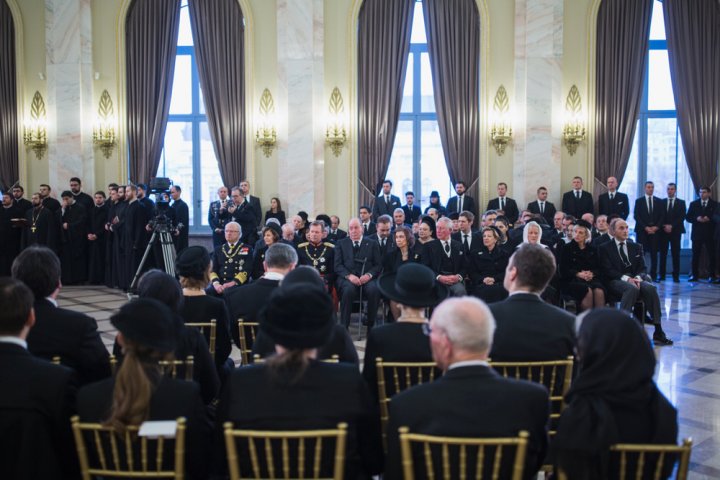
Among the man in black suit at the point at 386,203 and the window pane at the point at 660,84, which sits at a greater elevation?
the window pane at the point at 660,84

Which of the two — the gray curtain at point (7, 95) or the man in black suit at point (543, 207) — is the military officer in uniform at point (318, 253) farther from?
the gray curtain at point (7, 95)

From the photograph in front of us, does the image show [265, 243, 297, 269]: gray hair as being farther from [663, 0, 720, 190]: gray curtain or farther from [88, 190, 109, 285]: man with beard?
[663, 0, 720, 190]: gray curtain

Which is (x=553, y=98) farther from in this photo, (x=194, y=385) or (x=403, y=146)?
(x=194, y=385)

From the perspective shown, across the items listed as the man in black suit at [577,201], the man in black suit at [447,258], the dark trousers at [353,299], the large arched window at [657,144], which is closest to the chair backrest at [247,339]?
the dark trousers at [353,299]

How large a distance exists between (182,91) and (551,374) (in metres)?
10.9

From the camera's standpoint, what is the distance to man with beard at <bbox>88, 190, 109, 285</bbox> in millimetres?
11062

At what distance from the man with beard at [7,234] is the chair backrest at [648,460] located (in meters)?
11.0

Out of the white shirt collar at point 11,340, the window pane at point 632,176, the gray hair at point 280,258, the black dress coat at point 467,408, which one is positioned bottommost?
the black dress coat at point 467,408

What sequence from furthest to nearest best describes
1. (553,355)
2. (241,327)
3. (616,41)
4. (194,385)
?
(616,41) → (241,327) → (553,355) → (194,385)

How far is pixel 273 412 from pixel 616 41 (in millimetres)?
10991

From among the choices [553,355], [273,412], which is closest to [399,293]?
[553,355]

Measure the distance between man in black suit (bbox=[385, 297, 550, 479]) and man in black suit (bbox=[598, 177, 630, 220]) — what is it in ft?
31.4

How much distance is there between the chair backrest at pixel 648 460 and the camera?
2018 mm

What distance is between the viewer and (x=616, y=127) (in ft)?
37.6
